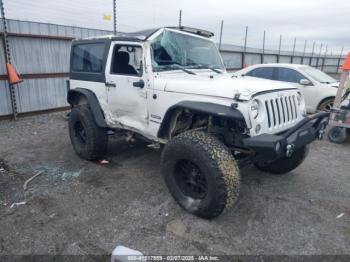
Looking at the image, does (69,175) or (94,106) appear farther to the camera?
(94,106)

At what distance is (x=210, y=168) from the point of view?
2.76 m

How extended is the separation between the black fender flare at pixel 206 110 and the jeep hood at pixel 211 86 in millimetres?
129

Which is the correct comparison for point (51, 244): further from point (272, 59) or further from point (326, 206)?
point (272, 59)

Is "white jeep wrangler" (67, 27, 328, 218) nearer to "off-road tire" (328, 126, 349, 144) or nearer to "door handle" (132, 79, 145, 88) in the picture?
"door handle" (132, 79, 145, 88)

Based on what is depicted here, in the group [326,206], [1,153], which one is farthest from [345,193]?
[1,153]

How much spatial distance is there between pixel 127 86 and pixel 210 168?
1.80 m

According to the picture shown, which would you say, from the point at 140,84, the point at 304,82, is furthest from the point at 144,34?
the point at 304,82

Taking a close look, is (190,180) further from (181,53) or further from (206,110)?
(181,53)

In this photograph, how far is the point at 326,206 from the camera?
3.38 m

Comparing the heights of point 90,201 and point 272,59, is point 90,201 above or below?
below

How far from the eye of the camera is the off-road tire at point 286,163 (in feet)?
12.9

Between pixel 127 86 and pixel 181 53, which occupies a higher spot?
pixel 181 53

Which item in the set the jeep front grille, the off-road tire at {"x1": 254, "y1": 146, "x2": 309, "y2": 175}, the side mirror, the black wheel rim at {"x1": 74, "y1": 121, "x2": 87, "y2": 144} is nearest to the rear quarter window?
the black wheel rim at {"x1": 74, "y1": 121, "x2": 87, "y2": 144}

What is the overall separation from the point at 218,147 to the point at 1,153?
4.29 metres
